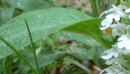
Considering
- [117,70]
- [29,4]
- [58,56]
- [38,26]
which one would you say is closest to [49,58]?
[58,56]

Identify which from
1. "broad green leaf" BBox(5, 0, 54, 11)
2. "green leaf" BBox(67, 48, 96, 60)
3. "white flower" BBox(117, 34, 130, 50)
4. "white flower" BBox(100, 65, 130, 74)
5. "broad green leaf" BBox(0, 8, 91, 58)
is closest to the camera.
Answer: "white flower" BBox(117, 34, 130, 50)

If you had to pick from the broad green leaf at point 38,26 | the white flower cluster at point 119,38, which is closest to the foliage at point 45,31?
the broad green leaf at point 38,26

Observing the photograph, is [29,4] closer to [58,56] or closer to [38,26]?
[58,56]

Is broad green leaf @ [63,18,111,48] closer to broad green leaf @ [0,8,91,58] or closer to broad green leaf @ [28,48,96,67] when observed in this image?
broad green leaf @ [0,8,91,58]

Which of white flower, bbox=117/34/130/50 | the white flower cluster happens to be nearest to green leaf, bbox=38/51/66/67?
the white flower cluster

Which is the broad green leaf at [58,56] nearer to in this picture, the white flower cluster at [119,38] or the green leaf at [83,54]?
the green leaf at [83,54]
